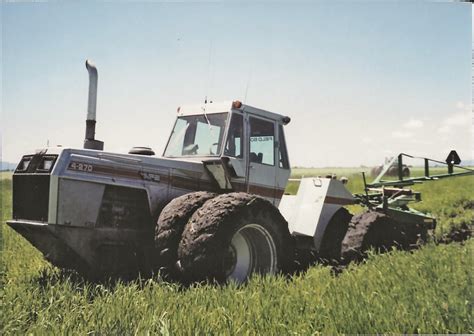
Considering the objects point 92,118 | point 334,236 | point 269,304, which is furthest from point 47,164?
point 334,236

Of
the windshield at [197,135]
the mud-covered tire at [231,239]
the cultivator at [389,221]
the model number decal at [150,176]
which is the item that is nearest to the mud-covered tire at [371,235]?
the cultivator at [389,221]

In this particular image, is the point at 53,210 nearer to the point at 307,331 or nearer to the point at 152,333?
the point at 152,333

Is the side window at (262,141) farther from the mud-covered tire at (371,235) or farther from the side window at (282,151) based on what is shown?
the mud-covered tire at (371,235)

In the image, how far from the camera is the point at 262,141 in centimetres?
702

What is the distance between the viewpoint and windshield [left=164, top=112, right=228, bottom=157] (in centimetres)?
653

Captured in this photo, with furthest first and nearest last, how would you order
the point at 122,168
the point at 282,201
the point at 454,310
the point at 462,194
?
the point at 462,194 < the point at 282,201 < the point at 122,168 < the point at 454,310

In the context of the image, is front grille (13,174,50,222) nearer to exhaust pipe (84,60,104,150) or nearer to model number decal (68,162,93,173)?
model number decal (68,162,93,173)

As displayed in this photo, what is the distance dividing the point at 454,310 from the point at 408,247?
4.49 meters

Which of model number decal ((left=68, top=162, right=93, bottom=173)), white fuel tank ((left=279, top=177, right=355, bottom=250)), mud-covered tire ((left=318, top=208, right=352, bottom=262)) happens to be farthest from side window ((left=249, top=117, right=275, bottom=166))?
model number decal ((left=68, top=162, right=93, bottom=173))

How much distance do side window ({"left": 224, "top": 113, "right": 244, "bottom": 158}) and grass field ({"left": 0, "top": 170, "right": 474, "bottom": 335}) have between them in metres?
1.78

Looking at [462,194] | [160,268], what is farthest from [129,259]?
[462,194]

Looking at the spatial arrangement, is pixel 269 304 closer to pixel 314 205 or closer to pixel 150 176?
pixel 150 176

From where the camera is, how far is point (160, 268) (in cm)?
520

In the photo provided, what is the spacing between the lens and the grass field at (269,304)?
12.2 feet
